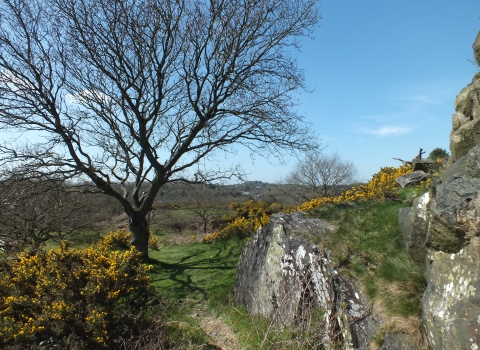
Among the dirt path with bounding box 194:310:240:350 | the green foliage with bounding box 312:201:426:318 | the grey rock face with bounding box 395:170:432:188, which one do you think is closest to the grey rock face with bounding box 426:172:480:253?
the green foliage with bounding box 312:201:426:318

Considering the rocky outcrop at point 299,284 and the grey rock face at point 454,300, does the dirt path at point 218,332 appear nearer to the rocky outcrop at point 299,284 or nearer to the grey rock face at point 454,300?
the rocky outcrop at point 299,284

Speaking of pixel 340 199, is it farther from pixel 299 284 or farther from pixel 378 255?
pixel 378 255

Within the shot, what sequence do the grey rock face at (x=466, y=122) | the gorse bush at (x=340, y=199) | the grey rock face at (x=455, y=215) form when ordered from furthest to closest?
the gorse bush at (x=340, y=199) < the grey rock face at (x=466, y=122) < the grey rock face at (x=455, y=215)

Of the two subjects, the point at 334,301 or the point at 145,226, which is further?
the point at 145,226

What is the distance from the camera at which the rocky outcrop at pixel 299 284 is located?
14.3ft

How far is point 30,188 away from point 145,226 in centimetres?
387

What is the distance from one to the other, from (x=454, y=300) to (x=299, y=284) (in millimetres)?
2816

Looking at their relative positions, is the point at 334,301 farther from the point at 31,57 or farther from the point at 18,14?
the point at 18,14

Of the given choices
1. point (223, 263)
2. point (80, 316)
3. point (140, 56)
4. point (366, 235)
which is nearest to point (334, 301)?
point (366, 235)

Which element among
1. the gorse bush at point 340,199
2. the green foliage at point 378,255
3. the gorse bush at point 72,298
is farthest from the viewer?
the gorse bush at point 340,199

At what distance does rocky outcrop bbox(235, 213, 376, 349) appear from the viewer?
4.36m

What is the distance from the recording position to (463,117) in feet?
15.5

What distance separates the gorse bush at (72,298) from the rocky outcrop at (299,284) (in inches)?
79.1

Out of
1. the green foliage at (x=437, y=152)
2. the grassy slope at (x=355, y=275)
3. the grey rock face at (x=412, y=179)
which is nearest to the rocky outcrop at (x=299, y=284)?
the grassy slope at (x=355, y=275)
